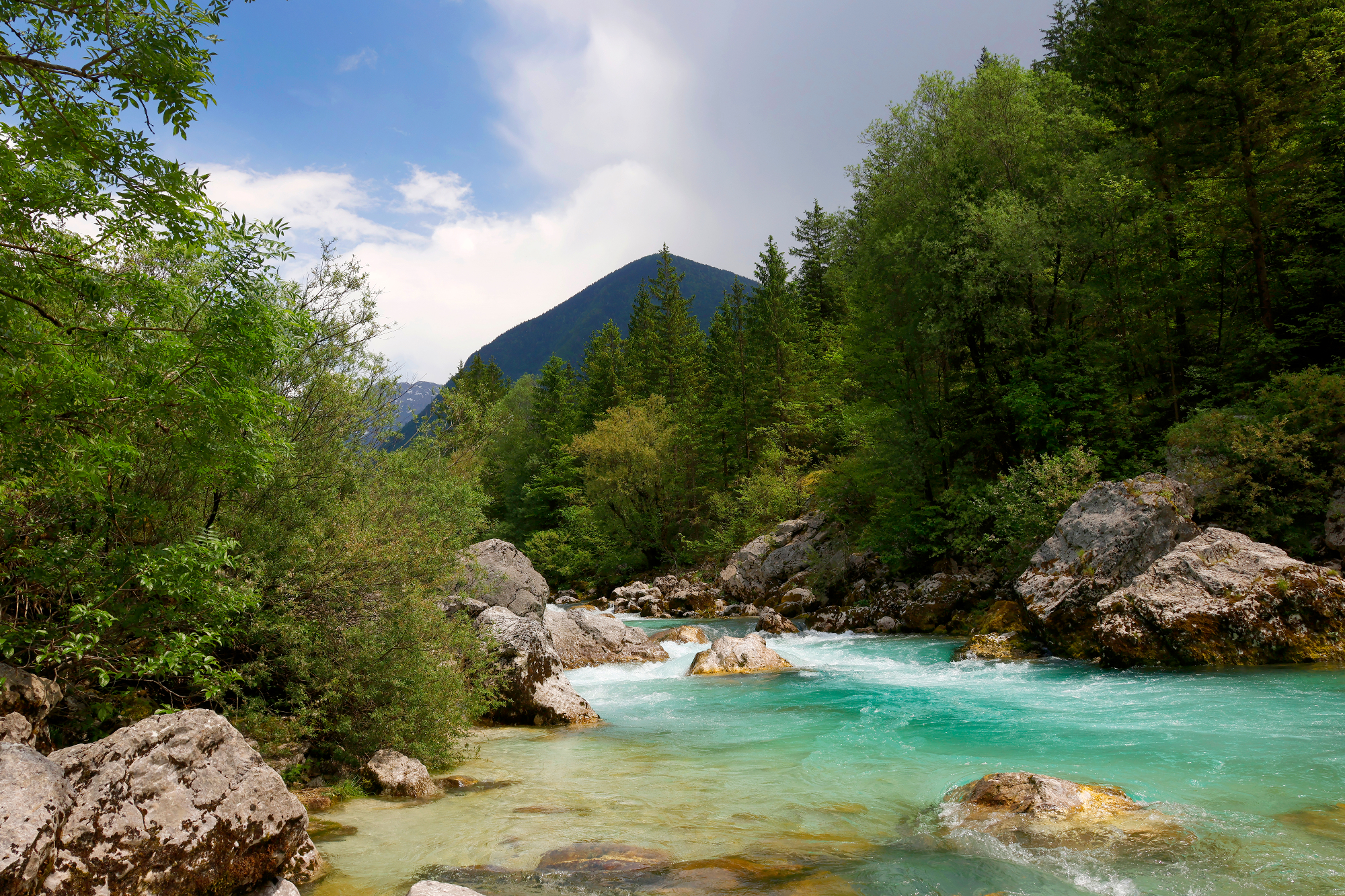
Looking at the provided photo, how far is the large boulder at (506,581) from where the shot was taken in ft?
53.5

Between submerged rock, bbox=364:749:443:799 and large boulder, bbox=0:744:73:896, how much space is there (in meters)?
3.62

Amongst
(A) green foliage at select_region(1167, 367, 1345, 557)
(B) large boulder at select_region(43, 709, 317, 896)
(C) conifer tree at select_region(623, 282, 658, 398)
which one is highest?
(C) conifer tree at select_region(623, 282, 658, 398)

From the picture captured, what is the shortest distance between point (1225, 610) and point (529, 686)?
1264 cm

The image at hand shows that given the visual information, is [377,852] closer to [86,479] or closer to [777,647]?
[86,479]

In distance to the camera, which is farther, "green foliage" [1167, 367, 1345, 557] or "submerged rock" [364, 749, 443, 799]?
"green foliage" [1167, 367, 1345, 557]

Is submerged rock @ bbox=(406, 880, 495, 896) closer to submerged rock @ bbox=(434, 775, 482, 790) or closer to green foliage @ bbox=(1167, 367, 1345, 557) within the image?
submerged rock @ bbox=(434, 775, 482, 790)

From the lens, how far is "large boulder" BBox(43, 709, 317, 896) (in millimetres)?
4379

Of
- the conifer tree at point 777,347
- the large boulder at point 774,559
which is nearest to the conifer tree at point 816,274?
the conifer tree at point 777,347

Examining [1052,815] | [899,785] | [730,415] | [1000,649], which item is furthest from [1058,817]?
[730,415]

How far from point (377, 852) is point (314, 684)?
2.55 metres

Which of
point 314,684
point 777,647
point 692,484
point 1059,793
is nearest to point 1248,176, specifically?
point 777,647

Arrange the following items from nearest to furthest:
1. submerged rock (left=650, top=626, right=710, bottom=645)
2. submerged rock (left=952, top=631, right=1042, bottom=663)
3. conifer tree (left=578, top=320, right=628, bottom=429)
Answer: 1. submerged rock (left=952, top=631, right=1042, bottom=663)
2. submerged rock (left=650, top=626, right=710, bottom=645)
3. conifer tree (left=578, top=320, right=628, bottom=429)

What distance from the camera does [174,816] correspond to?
15.4ft

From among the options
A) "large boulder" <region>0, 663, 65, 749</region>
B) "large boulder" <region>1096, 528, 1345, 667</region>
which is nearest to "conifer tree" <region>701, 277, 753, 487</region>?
"large boulder" <region>1096, 528, 1345, 667</region>
